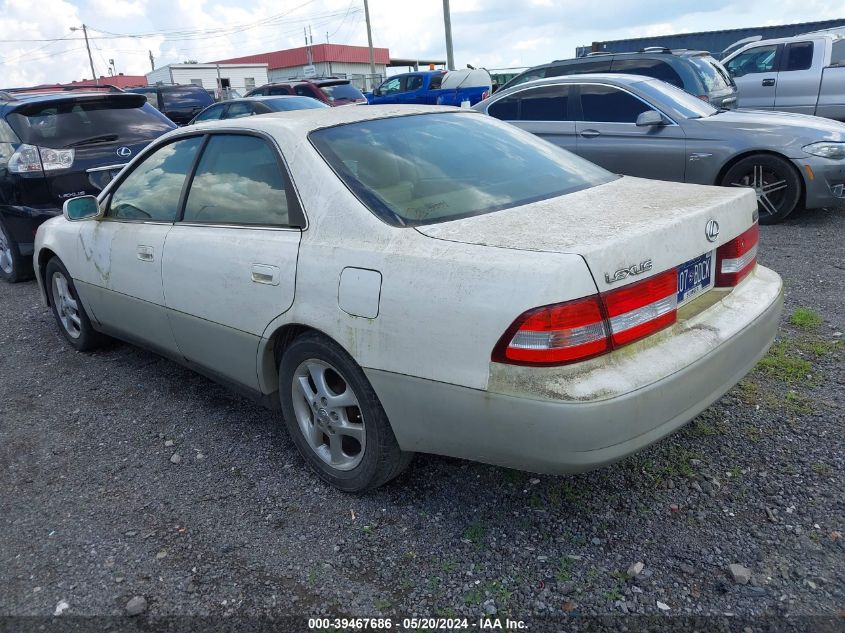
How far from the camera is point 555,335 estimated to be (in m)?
2.10

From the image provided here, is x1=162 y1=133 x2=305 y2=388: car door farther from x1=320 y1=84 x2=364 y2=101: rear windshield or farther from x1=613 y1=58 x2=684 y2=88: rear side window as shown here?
x1=320 y1=84 x2=364 y2=101: rear windshield

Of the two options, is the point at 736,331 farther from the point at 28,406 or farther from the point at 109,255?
the point at 28,406

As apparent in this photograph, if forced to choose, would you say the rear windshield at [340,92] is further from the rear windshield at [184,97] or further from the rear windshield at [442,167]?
the rear windshield at [442,167]

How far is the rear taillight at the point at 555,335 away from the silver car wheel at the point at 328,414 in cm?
77

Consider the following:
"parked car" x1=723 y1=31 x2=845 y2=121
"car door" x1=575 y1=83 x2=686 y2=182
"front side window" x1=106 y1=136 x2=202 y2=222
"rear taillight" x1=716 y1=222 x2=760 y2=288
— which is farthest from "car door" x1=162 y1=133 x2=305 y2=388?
"parked car" x1=723 y1=31 x2=845 y2=121

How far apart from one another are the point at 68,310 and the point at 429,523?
3319mm

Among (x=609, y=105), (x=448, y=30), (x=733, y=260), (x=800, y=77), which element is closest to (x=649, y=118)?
(x=609, y=105)

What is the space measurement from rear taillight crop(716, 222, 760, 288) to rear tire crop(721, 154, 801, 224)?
4.31 meters

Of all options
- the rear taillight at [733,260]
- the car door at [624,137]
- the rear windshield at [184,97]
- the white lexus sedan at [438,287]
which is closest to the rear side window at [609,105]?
the car door at [624,137]

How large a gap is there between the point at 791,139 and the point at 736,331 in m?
4.87

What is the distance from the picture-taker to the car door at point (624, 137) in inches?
274

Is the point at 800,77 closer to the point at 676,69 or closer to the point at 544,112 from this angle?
the point at 676,69

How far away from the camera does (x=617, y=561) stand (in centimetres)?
239

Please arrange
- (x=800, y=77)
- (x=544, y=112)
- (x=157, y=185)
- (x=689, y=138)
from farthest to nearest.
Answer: (x=800, y=77)
(x=544, y=112)
(x=689, y=138)
(x=157, y=185)
